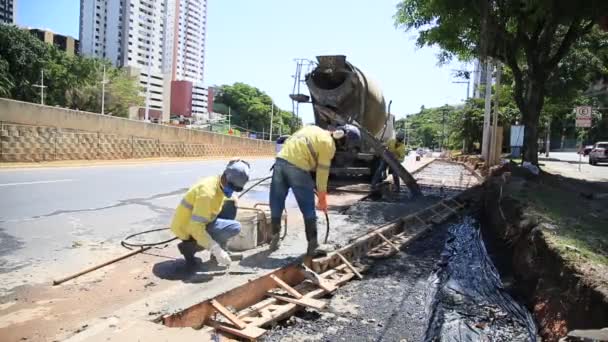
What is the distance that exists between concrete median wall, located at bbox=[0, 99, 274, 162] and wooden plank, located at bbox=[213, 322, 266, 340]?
14.0 m

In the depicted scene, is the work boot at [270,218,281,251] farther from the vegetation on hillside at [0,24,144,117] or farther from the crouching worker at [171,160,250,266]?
the vegetation on hillside at [0,24,144,117]

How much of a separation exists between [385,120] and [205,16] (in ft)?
306

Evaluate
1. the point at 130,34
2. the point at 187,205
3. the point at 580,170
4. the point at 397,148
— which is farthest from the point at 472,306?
the point at 130,34

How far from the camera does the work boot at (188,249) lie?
4715 mm

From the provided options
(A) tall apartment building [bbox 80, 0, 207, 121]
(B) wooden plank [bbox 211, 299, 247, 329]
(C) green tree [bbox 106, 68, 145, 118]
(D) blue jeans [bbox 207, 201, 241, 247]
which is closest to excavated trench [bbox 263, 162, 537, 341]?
(B) wooden plank [bbox 211, 299, 247, 329]

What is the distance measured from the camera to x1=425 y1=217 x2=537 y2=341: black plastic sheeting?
3975 mm

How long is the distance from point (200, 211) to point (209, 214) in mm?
89

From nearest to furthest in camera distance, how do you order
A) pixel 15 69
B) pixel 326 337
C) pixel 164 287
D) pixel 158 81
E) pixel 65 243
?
pixel 326 337
pixel 164 287
pixel 65 243
pixel 15 69
pixel 158 81

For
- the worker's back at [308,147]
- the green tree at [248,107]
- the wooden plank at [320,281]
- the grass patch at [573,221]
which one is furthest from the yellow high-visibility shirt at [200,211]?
the green tree at [248,107]

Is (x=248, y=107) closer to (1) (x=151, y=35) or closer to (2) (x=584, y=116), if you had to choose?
(1) (x=151, y=35)

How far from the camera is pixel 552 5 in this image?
10.7 meters

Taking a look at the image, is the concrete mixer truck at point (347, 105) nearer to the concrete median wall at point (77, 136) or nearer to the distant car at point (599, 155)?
the concrete median wall at point (77, 136)

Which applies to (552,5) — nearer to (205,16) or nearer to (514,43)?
(514,43)

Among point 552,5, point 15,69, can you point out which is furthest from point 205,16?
point 552,5
